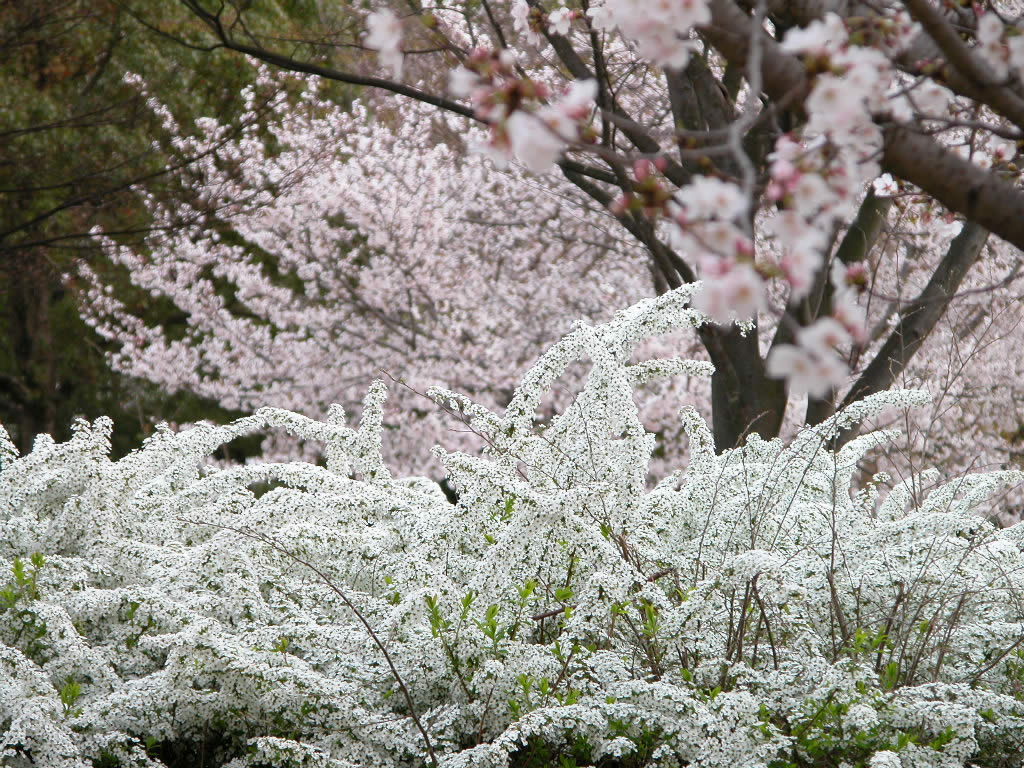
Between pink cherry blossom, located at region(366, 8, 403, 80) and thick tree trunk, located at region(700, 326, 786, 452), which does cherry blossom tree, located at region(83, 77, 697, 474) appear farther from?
pink cherry blossom, located at region(366, 8, 403, 80)

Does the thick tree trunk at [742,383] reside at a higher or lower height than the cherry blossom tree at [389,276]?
lower

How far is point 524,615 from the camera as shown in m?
2.66

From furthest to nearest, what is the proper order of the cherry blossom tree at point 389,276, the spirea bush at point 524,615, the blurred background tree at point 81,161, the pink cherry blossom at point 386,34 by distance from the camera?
1. the cherry blossom tree at point 389,276
2. the blurred background tree at point 81,161
3. the spirea bush at point 524,615
4. the pink cherry blossom at point 386,34

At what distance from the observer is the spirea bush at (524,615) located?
2.34 meters

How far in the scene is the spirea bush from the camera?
7.68 ft

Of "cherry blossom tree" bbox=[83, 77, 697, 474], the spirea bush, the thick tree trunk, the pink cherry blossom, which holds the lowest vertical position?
the spirea bush

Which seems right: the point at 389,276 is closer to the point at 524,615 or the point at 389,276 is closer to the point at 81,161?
the point at 81,161

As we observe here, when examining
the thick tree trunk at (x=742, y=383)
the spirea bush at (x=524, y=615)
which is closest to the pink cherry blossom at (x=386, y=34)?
the spirea bush at (x=524, y=615)

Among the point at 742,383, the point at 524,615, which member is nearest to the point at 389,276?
the point at 742,383

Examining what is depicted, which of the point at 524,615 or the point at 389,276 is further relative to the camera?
the point at 389,276

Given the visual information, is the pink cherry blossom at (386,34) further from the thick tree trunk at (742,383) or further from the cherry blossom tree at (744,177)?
the thick tree trunk at (742,383)

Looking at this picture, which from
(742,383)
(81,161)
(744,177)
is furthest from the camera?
(81,161)

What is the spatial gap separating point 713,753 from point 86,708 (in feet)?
4.59

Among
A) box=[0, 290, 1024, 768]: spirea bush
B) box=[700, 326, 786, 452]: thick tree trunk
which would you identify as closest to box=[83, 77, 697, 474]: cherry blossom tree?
box=[700, 326, 786, 452]: thick tree trunk
